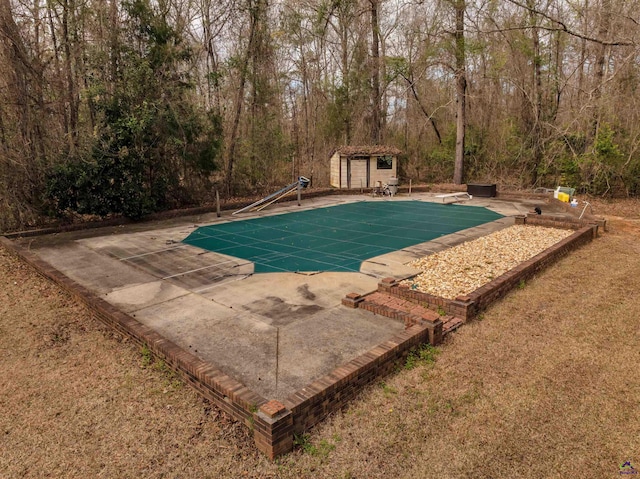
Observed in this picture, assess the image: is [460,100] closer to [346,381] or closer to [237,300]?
[237,300]

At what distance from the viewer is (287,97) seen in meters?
24.3

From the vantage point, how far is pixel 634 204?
1495 centimetres

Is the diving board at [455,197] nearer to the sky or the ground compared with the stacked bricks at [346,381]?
nearer to the sky

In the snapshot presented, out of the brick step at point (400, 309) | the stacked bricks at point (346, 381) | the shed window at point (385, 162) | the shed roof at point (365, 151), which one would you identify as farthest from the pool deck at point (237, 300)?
the shed window at point (385, 162)

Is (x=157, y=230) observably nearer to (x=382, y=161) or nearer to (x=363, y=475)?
(x=363, y=475)

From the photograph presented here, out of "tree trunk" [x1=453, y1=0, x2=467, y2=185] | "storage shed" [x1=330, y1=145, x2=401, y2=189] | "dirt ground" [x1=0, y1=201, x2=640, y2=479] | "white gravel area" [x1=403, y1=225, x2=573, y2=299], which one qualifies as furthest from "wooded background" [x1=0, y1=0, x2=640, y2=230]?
"dirt ground" [x1=0, y1=201, x2=640, y2=479]

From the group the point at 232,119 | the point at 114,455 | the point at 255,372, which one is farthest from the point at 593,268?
the point at 232,119

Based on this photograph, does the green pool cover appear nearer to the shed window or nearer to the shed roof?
the shed roof

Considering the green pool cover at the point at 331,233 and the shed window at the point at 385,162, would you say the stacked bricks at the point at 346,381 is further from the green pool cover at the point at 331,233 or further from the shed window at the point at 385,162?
the shed window at the point at 385,162

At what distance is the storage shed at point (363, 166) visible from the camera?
19391 mm

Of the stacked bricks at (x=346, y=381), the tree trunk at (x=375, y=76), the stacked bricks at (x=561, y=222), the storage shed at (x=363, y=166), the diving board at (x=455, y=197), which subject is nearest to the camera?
the stacked bricks at (x=346, y=381)

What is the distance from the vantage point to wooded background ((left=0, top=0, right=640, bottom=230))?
10.6 m

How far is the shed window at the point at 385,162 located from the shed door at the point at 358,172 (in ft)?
2.38

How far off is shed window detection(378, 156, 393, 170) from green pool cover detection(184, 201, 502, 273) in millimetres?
4995
